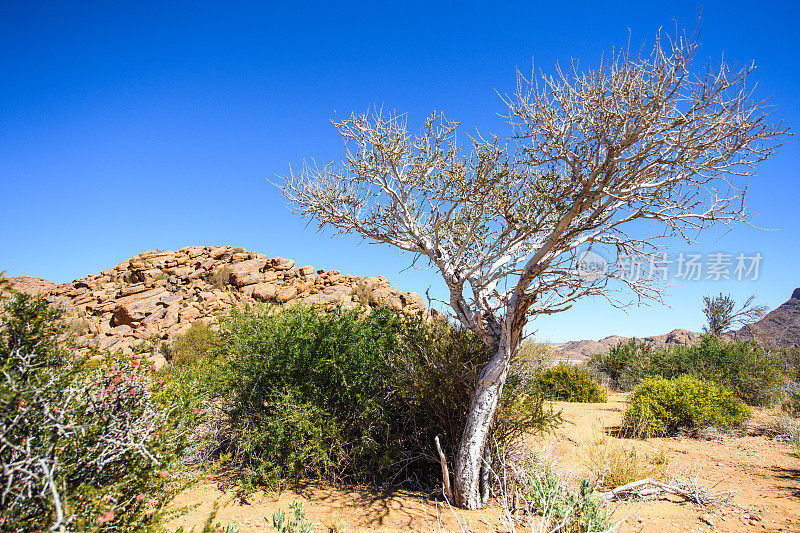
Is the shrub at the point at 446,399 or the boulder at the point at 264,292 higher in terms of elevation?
the boulder at the point at 264,292

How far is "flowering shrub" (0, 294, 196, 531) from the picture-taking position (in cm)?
211

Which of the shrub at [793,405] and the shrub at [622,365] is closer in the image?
the shrub at [793,405]

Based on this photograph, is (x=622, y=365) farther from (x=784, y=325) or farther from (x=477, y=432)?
(x=784, y=325)

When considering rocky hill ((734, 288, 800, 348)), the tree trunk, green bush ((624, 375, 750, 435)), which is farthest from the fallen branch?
rocky hill ((734, 288, 800, 348))

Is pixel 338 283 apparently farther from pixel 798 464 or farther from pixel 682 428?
pixel 798 464

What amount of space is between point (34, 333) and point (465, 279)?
4267 mm

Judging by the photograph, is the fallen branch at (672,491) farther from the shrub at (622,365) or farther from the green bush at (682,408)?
the shrub at (622,365)

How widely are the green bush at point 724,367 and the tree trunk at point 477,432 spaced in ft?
33.7

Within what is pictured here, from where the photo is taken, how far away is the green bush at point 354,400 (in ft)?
19.4

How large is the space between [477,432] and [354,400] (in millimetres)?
2063

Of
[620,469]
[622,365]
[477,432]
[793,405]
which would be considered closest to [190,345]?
[477,432]

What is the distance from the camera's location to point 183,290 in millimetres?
27906

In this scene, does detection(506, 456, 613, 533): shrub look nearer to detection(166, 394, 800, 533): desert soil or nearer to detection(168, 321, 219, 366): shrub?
detection(166, 394, 800, 533): desert soil

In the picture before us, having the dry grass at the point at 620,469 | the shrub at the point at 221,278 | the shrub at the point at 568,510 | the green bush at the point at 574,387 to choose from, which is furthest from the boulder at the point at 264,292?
the shrub at the point at 568,510
